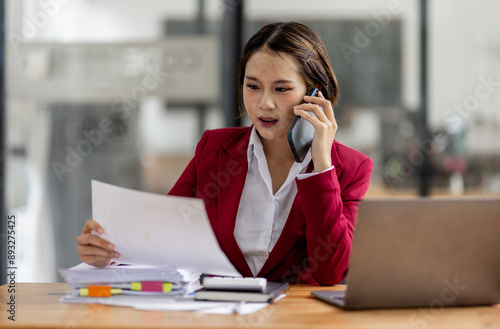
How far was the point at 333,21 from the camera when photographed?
3490mm

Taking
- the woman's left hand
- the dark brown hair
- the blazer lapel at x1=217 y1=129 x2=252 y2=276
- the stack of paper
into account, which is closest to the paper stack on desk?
the stack of paper

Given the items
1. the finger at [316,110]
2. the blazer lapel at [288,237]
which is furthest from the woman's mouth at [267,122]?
the blazer lapel at [288,237]

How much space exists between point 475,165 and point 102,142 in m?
2.31

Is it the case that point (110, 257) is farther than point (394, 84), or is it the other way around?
point (394, 84)

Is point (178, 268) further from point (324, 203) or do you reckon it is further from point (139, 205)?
point (324, 203)

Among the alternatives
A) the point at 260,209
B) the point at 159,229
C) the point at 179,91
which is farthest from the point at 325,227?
the point at 179,91

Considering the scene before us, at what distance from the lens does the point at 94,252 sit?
139cm

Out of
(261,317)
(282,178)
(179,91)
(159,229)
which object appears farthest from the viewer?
(179,91)

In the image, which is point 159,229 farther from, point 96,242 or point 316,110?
point 316,110

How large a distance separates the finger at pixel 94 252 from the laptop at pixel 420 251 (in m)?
0.54

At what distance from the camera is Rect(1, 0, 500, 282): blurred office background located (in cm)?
341

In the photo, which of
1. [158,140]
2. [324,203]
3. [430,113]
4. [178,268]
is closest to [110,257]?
[178,268]

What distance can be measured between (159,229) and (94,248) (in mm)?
245

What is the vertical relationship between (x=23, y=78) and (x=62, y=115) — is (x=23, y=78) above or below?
above
